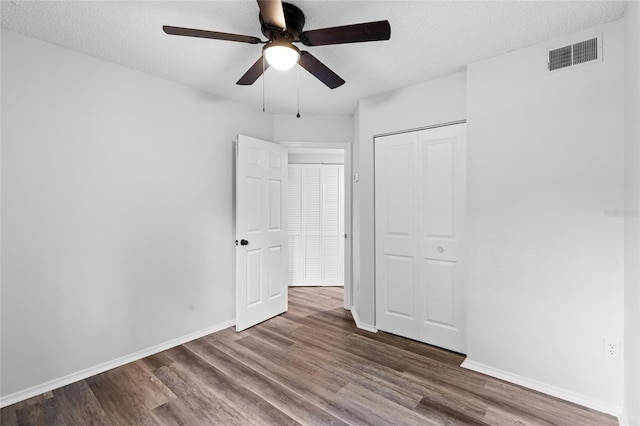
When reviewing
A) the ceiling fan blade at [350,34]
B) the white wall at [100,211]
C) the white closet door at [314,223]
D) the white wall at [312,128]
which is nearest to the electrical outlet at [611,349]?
the ceiling fan blade at [350,34]

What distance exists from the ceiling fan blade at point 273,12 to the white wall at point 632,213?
180cm

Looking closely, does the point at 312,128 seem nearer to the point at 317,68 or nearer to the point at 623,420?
the point at 317,68

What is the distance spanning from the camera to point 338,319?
345 cm

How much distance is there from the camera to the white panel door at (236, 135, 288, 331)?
3.10 m

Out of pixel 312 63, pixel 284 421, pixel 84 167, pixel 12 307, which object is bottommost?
pixel 284 421

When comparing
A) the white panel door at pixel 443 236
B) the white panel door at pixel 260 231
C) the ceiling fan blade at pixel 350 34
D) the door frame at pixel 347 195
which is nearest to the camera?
the ceiling fan blade at pixel 350 34

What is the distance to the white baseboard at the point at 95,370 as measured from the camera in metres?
1.98

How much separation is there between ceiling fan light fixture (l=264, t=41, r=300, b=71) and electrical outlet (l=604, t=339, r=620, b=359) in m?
2.60

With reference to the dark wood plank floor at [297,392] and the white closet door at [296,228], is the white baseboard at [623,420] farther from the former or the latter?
the white closet door at [296,228]

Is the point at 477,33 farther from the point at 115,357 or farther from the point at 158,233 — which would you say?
the point at 115,357

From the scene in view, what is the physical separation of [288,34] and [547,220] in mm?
2097

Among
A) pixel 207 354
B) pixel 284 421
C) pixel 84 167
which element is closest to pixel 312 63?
pixel 84 167

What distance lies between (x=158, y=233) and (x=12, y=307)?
1021mm

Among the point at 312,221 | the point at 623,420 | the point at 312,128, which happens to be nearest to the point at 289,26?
the point at 312,128
